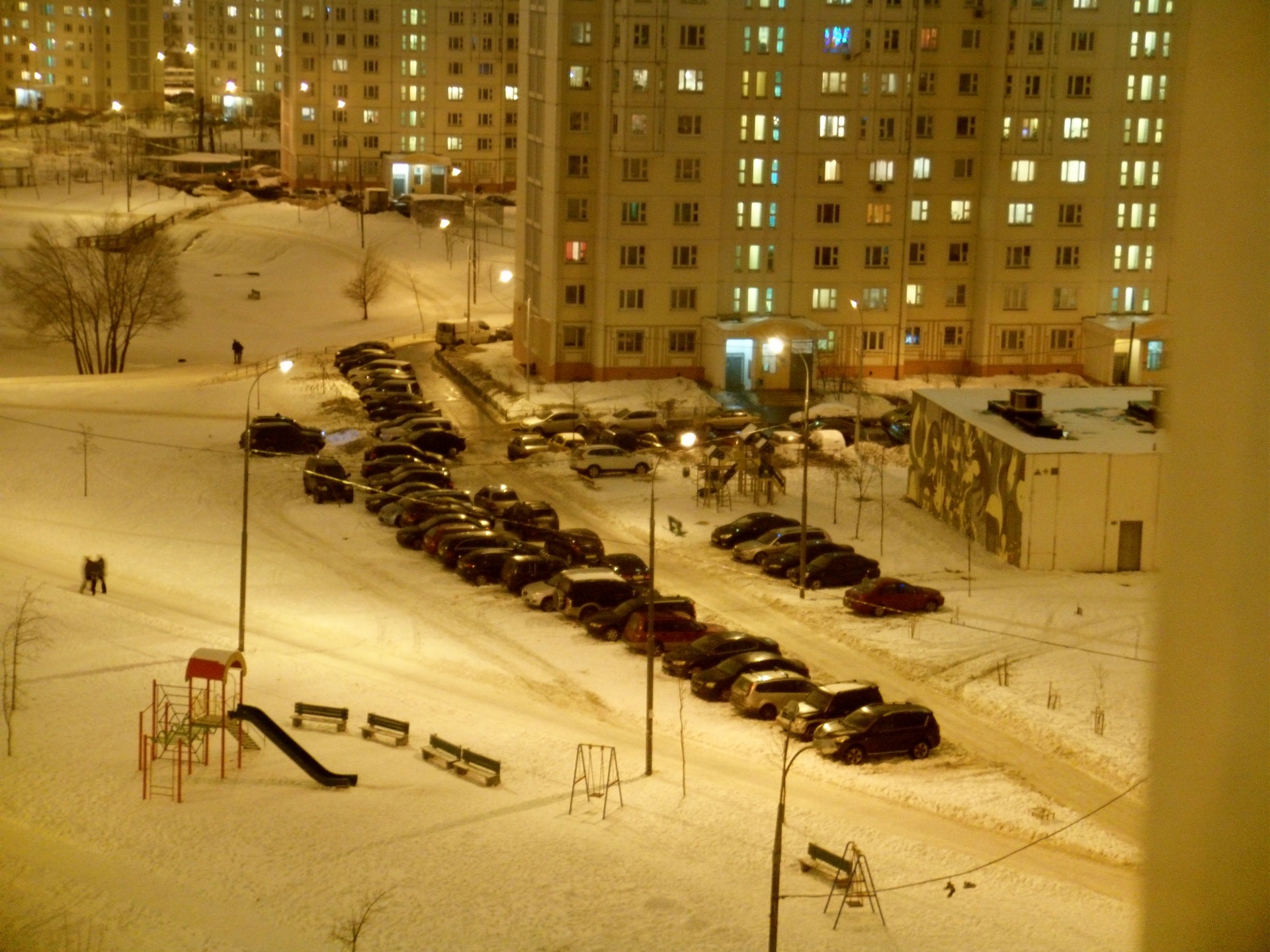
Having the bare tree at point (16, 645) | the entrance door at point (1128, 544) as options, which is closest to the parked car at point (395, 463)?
the bare tree at point (16, 645)

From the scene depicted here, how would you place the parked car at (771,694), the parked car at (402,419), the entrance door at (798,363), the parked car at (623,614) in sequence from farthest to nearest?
1. the entrance door at (798,363)
2. the parked car at (402,419)
3. the parked car at (623,614)
4. the parked car at (771,694)

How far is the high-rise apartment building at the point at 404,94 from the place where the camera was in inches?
3600

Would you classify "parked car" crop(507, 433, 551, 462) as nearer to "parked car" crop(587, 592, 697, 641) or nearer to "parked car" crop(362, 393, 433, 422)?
"parked car" crop(362, 393, 433, 422)

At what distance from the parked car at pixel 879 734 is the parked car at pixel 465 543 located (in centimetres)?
1138

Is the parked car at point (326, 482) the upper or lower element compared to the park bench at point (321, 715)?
upper

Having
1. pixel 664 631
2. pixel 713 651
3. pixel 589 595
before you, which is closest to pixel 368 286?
pixel 589 595

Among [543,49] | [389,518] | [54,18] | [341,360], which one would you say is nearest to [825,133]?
[543,49]

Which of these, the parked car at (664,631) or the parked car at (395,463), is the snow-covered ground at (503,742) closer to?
the parked car at (664,631)

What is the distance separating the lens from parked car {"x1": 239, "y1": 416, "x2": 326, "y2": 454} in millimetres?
42438

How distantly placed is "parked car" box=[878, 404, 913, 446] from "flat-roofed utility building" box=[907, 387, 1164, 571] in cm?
688

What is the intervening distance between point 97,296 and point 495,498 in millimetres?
26003

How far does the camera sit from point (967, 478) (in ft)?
123

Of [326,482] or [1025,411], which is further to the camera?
[326,482]

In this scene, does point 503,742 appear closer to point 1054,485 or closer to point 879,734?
point 879,734
